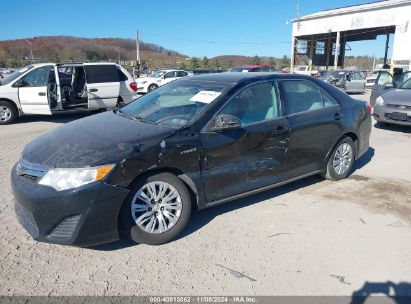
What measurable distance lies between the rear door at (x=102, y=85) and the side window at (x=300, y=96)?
751 cm

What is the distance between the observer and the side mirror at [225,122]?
3605 millimetres

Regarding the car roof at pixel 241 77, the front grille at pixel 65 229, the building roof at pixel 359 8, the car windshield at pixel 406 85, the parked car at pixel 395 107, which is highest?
the building roof at pixel 359 8

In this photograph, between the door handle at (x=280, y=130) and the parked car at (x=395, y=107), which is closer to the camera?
the door handle at (x=280, y=130)

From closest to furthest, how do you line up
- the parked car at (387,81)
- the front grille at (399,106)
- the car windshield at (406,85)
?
the front grille at (399,106)
the car windshield at (406,85)
the parked car at (387,81)

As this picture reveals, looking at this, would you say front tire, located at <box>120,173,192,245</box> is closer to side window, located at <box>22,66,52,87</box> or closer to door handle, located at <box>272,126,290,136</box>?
door handle, located at <box>272,126,290,136</box>

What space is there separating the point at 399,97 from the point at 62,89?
9390mm

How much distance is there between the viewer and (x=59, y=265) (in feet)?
10.0

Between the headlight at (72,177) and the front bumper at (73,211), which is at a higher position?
the headlight at (72,177)

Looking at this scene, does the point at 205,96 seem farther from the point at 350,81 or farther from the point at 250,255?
the point at 350,81

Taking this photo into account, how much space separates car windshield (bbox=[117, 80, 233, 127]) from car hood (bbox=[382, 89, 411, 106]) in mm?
6292

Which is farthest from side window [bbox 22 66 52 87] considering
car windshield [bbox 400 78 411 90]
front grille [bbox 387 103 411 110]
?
car windshield [bbox 400 78 411 90]

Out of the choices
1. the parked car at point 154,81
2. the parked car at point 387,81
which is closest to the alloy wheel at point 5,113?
the parked car at point 387,81

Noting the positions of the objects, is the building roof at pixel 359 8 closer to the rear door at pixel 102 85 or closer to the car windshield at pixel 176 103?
the rear door at pixel 102 85

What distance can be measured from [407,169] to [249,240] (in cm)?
380
